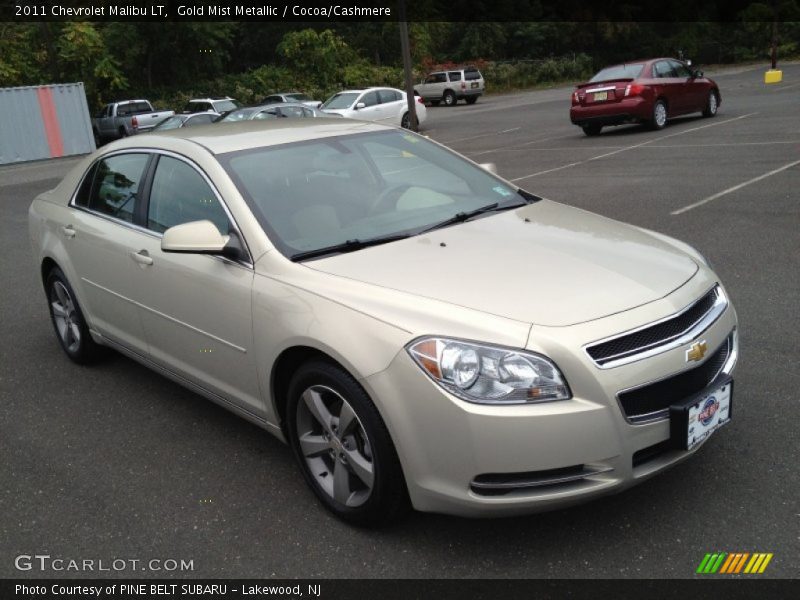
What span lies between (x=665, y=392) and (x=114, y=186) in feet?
11.2

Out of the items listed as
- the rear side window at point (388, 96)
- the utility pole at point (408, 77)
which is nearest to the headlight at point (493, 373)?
the utility pole at point (408, 77)

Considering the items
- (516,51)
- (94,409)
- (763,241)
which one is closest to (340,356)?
(94,409)

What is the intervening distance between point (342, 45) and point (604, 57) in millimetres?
26718

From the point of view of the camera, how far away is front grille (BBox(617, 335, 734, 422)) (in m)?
2.89

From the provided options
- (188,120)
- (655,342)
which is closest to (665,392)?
(655,342)

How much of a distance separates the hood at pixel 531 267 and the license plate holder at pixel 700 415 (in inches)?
15.7

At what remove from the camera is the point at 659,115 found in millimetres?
18344

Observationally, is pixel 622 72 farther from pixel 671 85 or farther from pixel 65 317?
pixel 65 317

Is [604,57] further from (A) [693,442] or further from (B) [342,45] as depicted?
(A) [693,442]

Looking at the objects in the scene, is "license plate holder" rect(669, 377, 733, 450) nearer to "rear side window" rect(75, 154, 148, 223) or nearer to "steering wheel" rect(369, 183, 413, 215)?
"steering wheel" rect(369, 183, 413, 215)

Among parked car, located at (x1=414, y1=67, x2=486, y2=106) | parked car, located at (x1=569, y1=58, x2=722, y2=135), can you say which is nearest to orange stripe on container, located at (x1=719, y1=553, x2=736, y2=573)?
parked car, located at (x1=569, y1=58, x2=722, y2=135)

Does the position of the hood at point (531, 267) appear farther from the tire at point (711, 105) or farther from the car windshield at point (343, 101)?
the car windshield at point (343, 101)

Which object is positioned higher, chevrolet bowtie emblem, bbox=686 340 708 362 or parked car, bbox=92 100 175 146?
chevrolet bowtie emblem, bbox=686 340 708 362

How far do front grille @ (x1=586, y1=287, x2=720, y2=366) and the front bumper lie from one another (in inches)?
1.9
